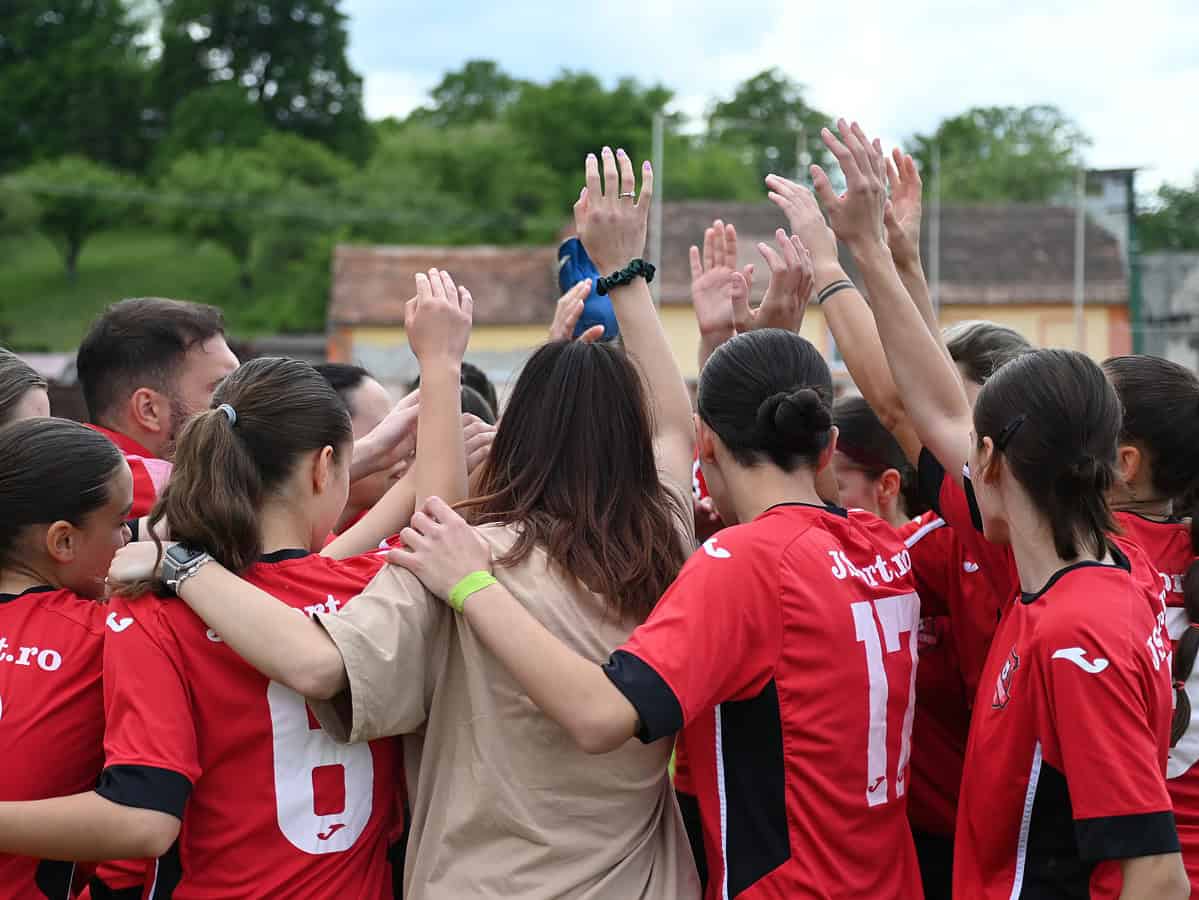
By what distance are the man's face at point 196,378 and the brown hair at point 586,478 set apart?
151cm

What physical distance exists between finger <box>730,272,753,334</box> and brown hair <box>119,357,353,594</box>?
159 cm

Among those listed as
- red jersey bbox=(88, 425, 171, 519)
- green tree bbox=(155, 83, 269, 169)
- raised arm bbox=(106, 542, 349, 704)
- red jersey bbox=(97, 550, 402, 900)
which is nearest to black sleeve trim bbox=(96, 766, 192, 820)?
red jersey bbox=(97, 550, 402, 900)

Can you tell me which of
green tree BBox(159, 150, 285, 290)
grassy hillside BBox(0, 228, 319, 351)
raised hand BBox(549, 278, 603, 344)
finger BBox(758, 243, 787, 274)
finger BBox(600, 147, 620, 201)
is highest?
green tree BBox(159, 150, 285, 290)

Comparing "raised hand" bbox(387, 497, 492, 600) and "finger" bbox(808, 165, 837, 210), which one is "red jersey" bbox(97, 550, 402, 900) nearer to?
"raised hand" bbox(387, 497, 492, 600)

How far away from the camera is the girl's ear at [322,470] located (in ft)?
8.77

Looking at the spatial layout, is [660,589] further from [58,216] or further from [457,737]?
[58,216]

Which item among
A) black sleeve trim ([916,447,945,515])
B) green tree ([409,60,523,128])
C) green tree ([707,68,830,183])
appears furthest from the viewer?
green tree ([409,60,523,128])

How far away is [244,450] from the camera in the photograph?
2.60 meters

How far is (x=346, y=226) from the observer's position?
59.1 metres

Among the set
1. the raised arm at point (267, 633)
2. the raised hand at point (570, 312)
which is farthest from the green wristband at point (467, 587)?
the raised hand at point (570, 312)

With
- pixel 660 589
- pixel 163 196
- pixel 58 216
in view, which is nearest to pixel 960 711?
pixel 660 589

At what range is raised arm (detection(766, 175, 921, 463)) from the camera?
308 cm

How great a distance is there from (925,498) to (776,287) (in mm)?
934

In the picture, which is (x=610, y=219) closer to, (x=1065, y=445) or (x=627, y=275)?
(x=627, y=275)
